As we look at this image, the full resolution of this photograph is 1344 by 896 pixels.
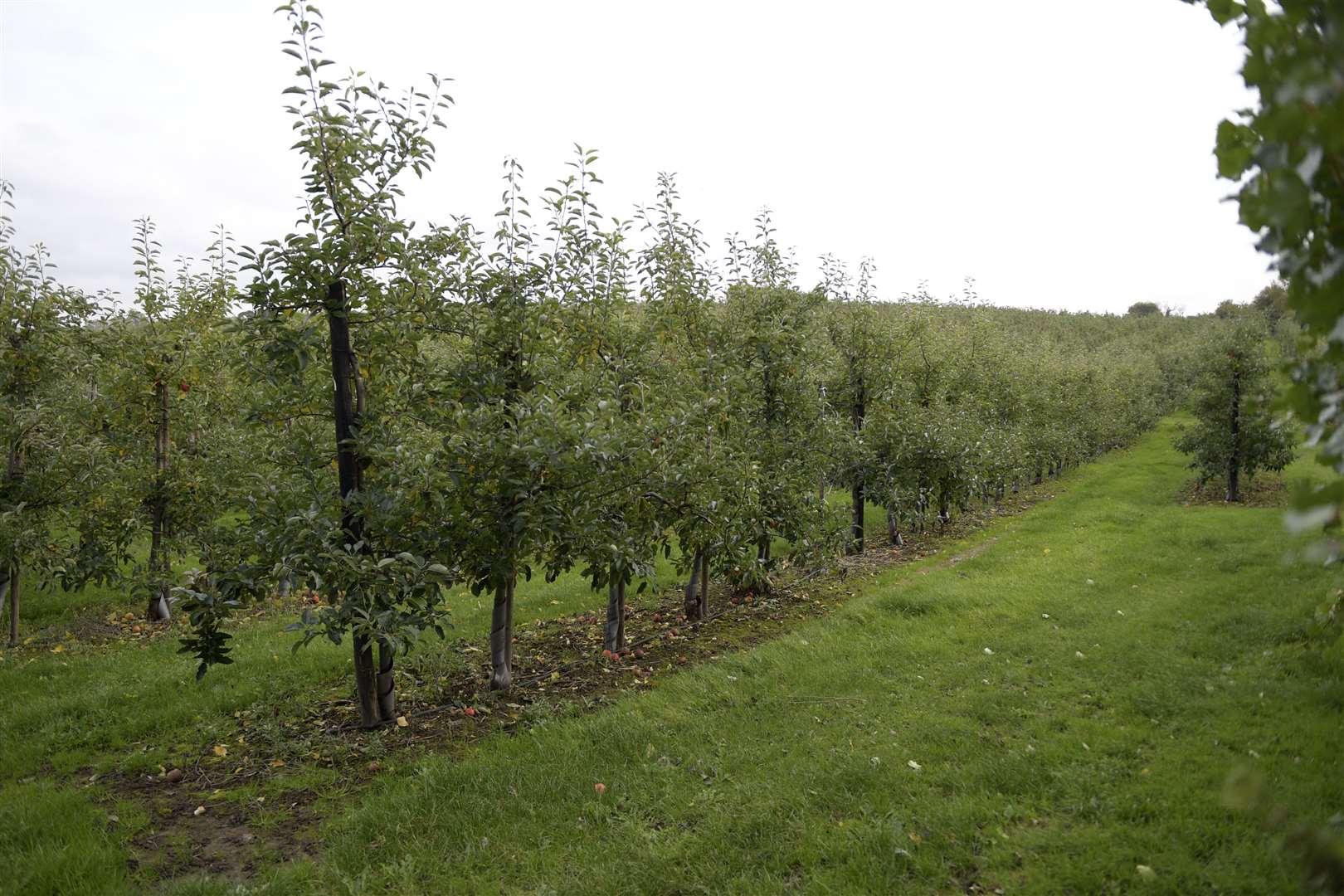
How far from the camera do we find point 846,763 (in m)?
6.04

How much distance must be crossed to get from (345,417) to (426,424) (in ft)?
2.75

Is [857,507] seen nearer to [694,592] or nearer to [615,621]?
[694,592]

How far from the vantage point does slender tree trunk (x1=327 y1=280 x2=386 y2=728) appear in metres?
6.53

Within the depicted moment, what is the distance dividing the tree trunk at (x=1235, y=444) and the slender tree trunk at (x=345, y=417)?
974 inches

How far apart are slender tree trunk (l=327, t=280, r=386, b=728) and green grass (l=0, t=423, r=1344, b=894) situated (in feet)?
7.05

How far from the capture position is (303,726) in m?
7.63

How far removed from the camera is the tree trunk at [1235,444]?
21.7 metres

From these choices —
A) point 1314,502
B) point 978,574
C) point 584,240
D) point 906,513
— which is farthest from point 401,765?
point 906,513

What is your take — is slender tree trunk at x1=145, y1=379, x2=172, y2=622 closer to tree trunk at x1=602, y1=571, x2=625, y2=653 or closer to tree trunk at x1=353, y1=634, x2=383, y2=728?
tree trunk at x1=353, y1=634, x2=383, y2=728

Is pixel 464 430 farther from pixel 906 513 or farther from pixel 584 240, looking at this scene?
pixel 906 513

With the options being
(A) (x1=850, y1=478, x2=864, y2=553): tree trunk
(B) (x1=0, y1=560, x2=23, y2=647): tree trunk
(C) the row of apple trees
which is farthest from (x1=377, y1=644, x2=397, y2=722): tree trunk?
(A) (x1=850, y1=478, x2=864, y2=553): tree trunk

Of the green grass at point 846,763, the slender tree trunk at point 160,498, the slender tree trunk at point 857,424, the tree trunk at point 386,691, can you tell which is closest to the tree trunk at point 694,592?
the green grass at point 846,763

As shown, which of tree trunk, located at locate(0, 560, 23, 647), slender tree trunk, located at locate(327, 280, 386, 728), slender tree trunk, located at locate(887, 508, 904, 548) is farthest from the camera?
slender tree trunk, located at locate(887, 508, 904, 548)

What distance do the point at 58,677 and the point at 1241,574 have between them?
17.3m
